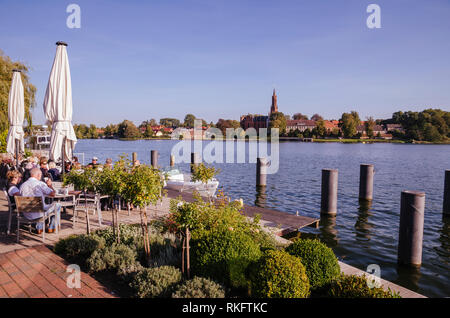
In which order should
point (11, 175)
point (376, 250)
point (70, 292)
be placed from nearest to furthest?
point (70, 292) → point (11, 175) → point (376, 250)

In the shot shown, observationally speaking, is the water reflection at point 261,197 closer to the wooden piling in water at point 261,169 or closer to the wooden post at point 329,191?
the wooden piling in water at point 261,169

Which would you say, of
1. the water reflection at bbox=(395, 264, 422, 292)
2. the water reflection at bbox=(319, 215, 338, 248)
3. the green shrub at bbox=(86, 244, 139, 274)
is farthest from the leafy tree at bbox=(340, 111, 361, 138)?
the green shrub at bbox=(86, 244, 139, 274)

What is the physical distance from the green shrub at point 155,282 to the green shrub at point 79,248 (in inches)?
57.1

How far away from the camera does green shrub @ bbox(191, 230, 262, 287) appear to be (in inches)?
168

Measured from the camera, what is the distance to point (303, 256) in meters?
4.56

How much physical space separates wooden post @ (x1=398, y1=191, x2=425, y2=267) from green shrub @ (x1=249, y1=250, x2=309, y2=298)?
5.26m

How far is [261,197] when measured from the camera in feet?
57.6

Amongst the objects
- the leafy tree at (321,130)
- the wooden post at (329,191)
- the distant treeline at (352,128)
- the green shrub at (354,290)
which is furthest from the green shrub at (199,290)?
the leafy tree at (321,130)

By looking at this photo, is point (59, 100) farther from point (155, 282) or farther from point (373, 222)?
point (373, 222)

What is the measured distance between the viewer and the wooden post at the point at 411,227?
25.3 feet

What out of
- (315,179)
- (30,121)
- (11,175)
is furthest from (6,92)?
(315,179)

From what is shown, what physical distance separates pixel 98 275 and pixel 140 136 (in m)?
134

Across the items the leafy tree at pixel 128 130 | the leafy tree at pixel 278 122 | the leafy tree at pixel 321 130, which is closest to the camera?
the leafy tree at pixel 128 130
